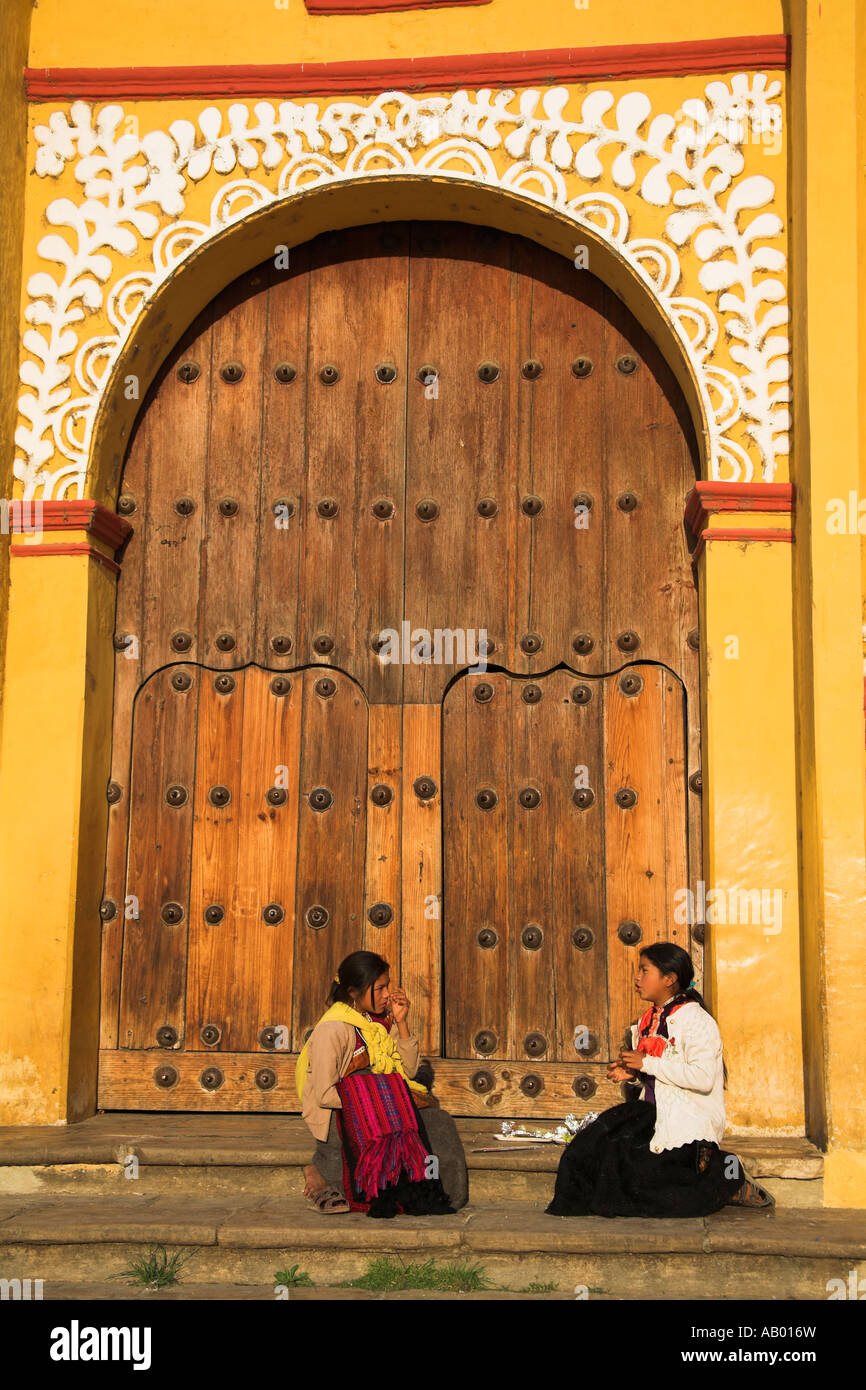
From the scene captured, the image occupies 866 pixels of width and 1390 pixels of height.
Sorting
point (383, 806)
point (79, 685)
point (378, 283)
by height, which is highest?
point (378, 283)

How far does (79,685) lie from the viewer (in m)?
4.91

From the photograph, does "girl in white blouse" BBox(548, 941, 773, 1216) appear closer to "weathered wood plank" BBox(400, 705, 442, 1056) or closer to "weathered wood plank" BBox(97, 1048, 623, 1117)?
"weathered wood plank" BBox(97, 1048, 623, 1117)

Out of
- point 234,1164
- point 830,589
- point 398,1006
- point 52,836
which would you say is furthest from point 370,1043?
point 830,589

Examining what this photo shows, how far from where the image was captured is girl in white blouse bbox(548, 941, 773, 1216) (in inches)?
157

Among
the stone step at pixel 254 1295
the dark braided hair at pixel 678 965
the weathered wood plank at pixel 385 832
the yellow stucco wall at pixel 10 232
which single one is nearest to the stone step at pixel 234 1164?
the dark braided hair at pixel 678 965

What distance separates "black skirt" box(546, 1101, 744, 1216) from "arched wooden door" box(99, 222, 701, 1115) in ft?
2.45

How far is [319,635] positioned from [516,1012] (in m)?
1.50

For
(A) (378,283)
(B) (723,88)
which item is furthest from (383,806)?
(B) (723,88)

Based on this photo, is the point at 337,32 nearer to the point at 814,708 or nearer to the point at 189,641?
the point at 189,641

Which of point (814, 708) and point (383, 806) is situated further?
point (383, 806)

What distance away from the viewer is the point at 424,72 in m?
5.04

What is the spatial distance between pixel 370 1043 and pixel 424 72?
3319 millimetres

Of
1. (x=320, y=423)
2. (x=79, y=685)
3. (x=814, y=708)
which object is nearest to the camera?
(x=814, y=708)

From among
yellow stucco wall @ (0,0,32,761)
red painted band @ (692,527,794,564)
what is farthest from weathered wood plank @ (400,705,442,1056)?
yellow stucco wall @ (0,0,32,761)
